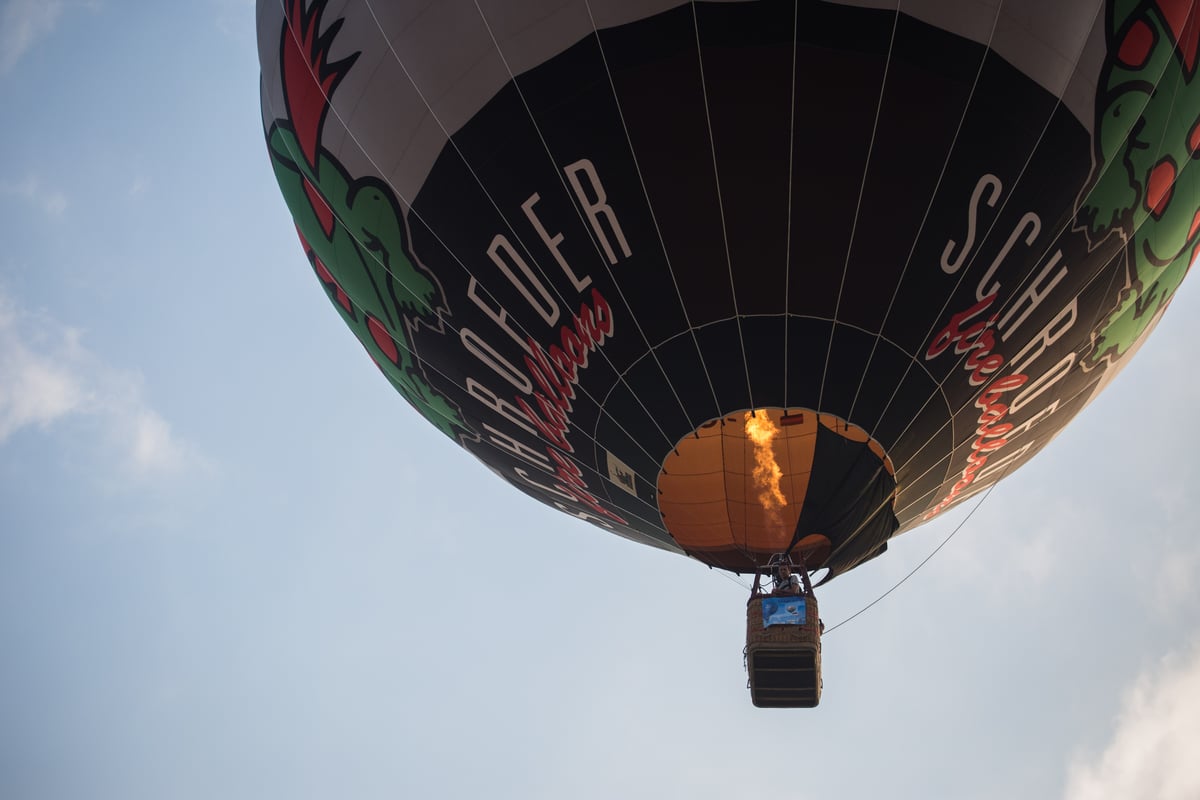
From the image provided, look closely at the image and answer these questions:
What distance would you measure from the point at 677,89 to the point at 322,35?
3.05 meters

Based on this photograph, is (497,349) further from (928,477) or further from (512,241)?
(928,477)

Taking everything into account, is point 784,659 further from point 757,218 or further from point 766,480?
point 757,218

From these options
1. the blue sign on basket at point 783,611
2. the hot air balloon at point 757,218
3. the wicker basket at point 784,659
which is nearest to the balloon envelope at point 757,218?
the hot air balloon at point 757,218

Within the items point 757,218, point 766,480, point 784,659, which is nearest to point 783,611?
Result: point 784,659

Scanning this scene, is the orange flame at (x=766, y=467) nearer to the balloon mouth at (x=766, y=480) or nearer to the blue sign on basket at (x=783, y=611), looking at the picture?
the balloon mouth at (x=766, y=480)

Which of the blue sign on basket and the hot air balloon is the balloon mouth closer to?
the hot air balloon

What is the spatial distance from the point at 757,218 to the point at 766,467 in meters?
2.10

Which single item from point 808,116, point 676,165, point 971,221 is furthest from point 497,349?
point 971,221

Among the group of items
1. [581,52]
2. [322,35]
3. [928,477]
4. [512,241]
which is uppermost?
[322,35]

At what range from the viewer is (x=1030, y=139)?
721cm

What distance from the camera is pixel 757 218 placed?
A: 7.37m

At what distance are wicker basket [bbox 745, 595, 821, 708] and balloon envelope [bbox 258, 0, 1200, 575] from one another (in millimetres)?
588

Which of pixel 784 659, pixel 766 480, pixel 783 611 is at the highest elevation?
pixel 766 480

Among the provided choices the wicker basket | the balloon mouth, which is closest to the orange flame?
the balloon mouth
